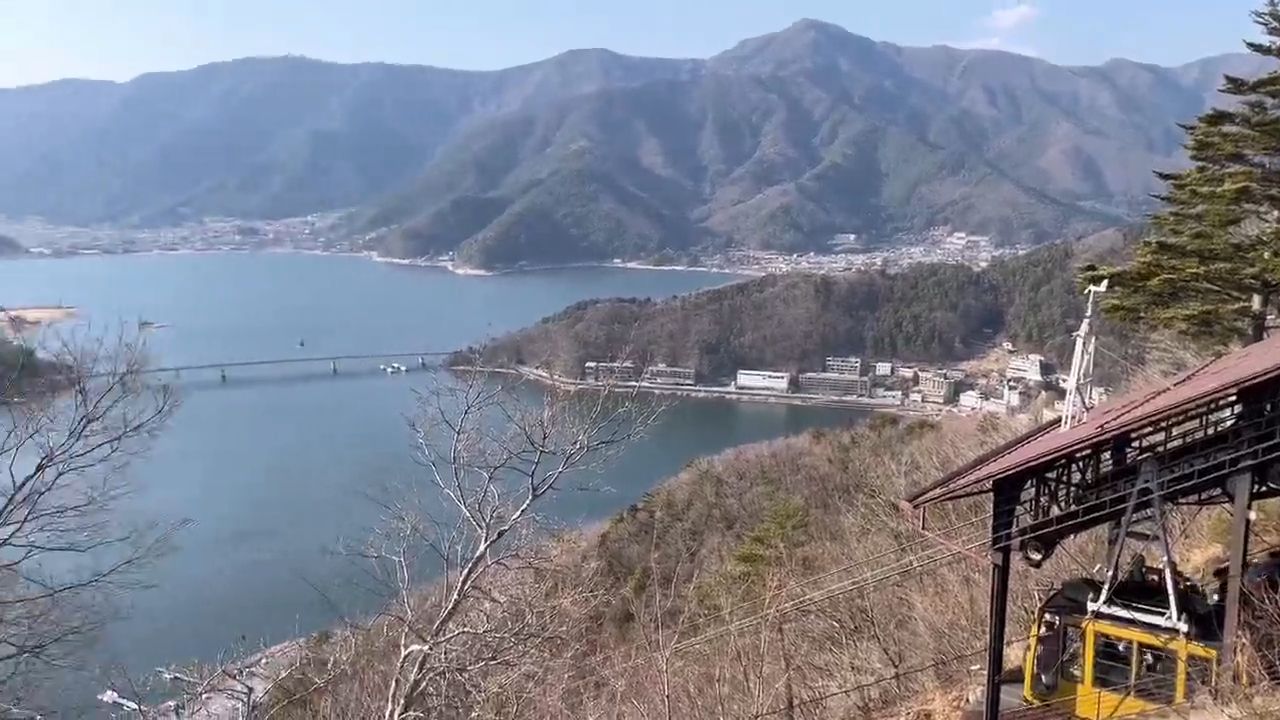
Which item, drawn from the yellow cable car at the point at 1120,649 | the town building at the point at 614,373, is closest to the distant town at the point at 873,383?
the town building at the point at 614,373

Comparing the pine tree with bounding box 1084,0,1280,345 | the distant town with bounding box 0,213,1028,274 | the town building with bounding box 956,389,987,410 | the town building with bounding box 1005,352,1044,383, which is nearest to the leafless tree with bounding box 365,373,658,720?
the pine tree with bounding box 1084,0,1280,345

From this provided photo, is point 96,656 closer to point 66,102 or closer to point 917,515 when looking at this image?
point 917,515

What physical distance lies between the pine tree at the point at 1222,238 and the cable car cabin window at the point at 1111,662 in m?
2.35

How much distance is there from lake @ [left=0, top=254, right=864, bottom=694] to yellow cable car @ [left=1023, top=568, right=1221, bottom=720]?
222cm

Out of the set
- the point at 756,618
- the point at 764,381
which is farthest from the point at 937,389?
the point at 756,618

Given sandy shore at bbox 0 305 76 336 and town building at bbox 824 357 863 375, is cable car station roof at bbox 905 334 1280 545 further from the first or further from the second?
town building at bbox 824 357 863 375

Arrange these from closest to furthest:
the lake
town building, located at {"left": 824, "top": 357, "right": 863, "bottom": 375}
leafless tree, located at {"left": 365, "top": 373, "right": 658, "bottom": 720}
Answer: leafless tree, located at {"left": 365, "top": 373, "right": 658, "bottom": 720} < the lake < town building, located at {"left": 824, "top": 357, "right": 863, "bottom": 375}

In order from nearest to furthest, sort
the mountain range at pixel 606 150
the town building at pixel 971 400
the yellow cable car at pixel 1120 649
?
the yellow cable car at pixel 1120 649 < the town building at pixel 971 400 < the mountain range at pixel 606 150

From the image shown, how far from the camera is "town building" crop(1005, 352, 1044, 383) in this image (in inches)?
709

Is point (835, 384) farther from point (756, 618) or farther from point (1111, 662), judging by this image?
point (1111, 662)

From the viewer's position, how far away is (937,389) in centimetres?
2069

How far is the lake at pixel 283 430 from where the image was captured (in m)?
9.78

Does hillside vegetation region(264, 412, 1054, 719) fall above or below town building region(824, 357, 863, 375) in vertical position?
above

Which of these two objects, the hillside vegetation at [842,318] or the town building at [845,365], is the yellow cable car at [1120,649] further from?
the town building at [845,365]
